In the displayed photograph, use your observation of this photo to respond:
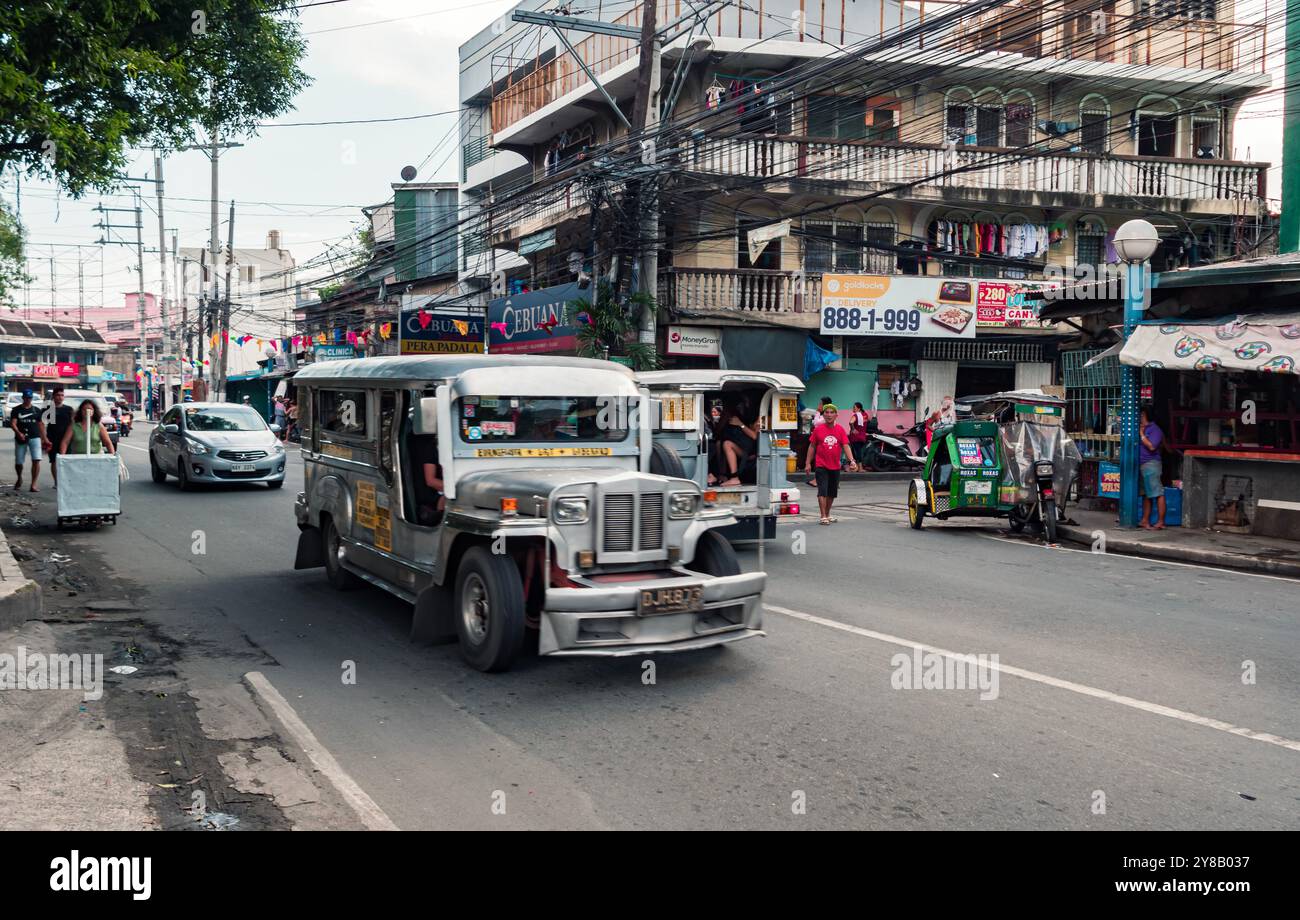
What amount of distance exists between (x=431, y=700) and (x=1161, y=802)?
4134 millimetres

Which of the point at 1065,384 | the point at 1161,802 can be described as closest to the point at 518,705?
the point at 1161,802

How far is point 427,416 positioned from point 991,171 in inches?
897

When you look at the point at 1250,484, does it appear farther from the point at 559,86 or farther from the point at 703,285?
the point at 559,86

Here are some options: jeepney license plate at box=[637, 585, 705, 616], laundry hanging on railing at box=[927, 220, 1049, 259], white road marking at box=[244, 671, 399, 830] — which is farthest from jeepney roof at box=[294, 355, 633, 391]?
laundry hanging on railing at box=[927, 220, 1049, 259]

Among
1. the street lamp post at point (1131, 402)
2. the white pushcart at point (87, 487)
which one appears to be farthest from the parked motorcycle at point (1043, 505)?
the white pushcart at point (87, 487)

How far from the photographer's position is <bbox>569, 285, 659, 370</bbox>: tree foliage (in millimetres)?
22516

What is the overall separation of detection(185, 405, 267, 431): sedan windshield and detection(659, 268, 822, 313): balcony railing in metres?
9.83

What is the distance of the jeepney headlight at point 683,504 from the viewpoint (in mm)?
7543

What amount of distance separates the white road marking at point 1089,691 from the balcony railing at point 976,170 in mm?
17554

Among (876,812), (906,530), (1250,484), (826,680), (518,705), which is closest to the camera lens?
(876,812)

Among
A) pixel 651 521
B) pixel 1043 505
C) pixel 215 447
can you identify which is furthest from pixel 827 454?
pixel 215 447

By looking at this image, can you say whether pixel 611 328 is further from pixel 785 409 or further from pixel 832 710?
pixel 832 710

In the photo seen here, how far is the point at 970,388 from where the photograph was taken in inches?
1126
